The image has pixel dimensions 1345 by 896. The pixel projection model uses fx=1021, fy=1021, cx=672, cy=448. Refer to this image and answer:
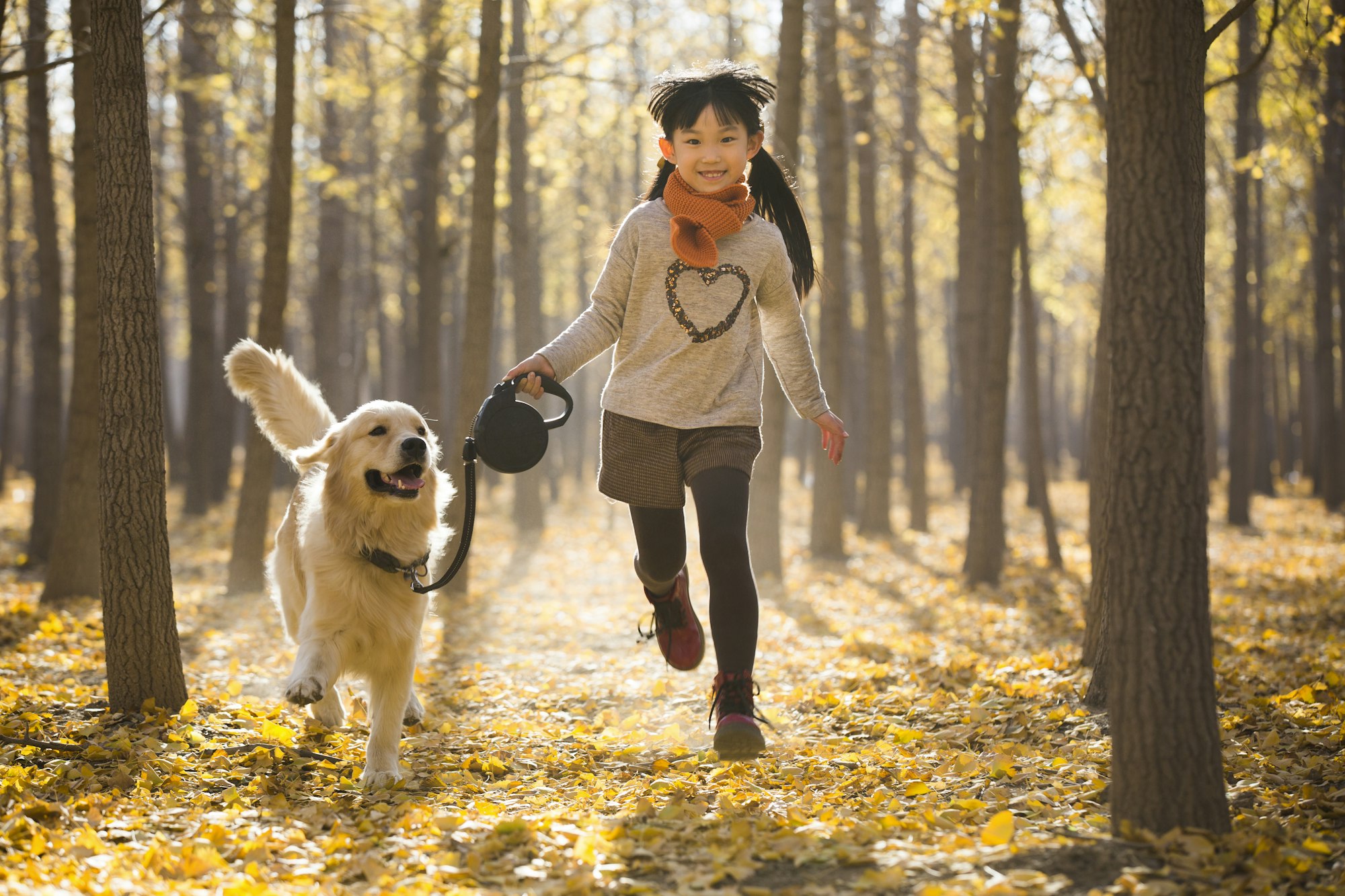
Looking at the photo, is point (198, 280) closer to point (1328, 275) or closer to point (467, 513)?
point (467, 513)

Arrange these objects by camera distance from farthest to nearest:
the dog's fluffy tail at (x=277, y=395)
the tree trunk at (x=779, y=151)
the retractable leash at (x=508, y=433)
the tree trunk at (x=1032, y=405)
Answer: the tree trunk at (x=1032, y=405)
the tree trunk at (x=779, y=151)
the dog's fluffy tail at (x=277, y=395)
the retractable leash at (x=508, y=433)

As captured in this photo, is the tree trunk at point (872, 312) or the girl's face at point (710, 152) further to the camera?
the tree trunk at point (872, 312)

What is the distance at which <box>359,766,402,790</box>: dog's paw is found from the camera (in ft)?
12.3

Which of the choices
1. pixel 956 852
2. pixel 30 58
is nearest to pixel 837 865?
pixel 956 852

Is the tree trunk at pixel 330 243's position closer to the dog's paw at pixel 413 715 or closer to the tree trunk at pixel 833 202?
the tree trunk at pixel 833 202

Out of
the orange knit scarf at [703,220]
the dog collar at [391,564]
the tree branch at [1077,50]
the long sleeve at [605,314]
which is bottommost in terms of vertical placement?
the dog collar at [391,564]

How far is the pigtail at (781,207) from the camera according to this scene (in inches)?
163

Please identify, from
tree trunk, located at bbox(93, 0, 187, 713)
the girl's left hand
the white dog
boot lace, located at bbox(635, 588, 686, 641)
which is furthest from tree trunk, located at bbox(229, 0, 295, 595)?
the girl's left hand

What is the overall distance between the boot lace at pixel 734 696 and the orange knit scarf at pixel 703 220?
1.47m

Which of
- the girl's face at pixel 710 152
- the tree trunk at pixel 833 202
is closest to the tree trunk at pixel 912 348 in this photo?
the tree trunk at pixel 833 202

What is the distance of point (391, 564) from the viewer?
4113mm

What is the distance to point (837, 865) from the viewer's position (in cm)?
279

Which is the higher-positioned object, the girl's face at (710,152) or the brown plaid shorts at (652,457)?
the girl's face at (710,152)

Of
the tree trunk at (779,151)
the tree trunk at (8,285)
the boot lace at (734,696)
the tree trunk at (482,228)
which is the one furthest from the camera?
the tree trunk at (8,285)
